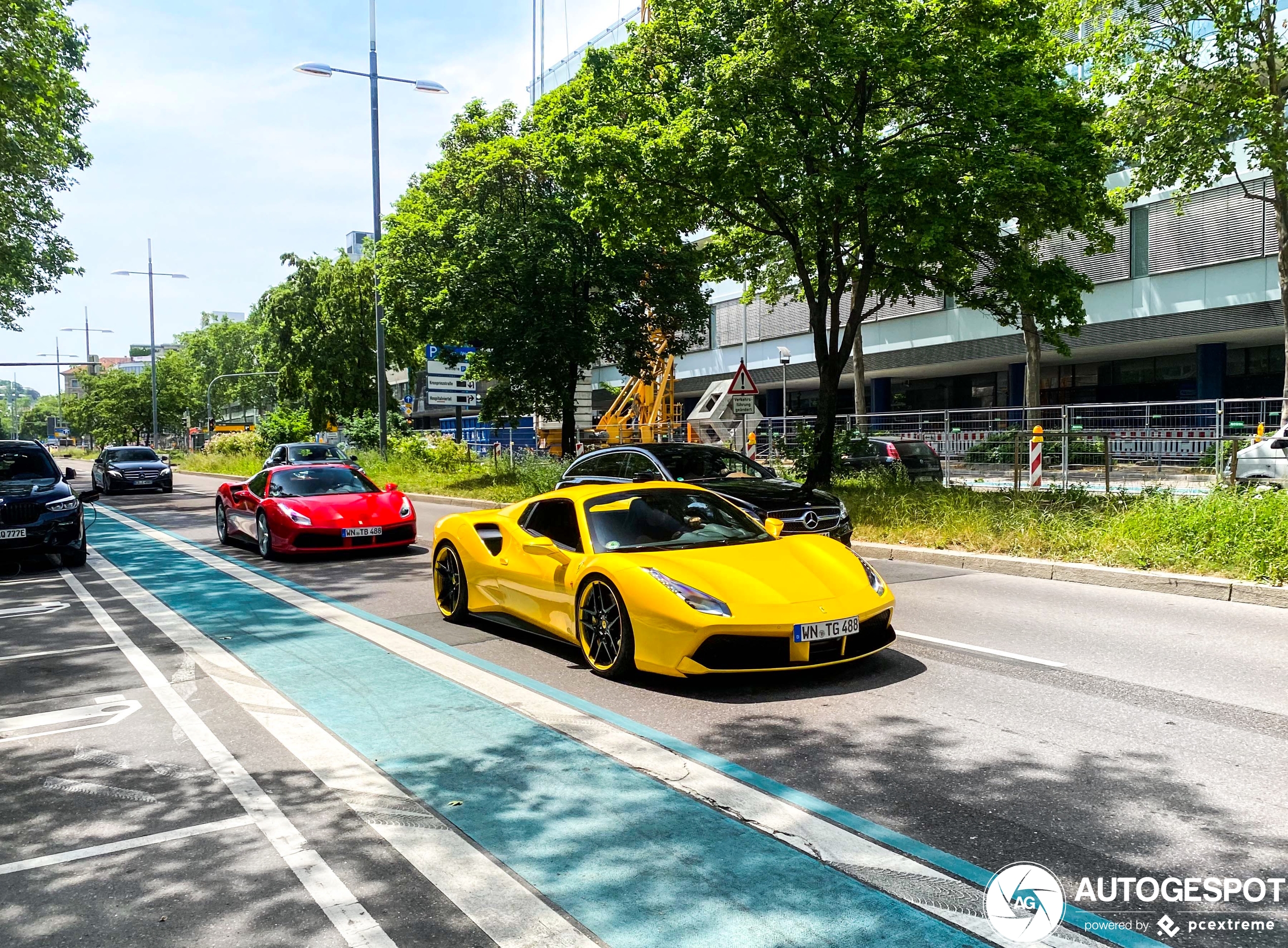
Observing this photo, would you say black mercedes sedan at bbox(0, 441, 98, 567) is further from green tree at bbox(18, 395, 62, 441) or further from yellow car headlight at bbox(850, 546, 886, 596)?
green tree at bbox(18, 395, 62, 441)

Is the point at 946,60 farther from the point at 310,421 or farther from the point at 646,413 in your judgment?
the point at 310,421

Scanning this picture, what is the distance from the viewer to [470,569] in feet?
27.5

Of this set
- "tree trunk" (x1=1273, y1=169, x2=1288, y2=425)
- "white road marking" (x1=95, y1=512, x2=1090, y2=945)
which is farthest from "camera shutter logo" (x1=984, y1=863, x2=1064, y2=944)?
"tree trunk" (x1=1273, y1=169, x2=1288, y2=425)

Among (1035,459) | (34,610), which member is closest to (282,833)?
(34,610)

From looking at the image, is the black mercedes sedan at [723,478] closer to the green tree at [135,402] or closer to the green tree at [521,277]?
the green tree at [521,277]

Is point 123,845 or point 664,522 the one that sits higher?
point 664,522

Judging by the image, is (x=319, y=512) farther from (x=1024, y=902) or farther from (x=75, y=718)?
(x=1024, y=902)

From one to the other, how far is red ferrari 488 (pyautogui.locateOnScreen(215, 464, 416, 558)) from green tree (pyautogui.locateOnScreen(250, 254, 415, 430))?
36565 millimetres

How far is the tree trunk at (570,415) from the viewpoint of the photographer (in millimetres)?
25891

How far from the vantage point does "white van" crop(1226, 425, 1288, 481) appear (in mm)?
16594

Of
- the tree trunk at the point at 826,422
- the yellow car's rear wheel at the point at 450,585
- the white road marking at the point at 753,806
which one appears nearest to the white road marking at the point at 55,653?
the white road marking at the point at 753,806

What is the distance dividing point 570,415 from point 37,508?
1534 cm

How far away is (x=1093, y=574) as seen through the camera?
10.7m

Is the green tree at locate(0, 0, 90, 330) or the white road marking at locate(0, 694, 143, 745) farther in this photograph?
the green tree at locate(0, 0, 90, 330)
